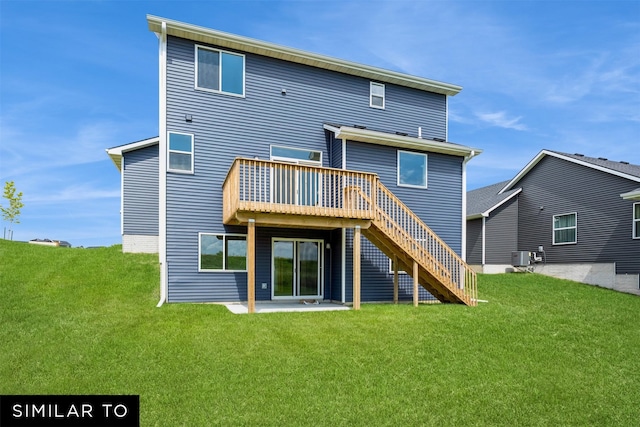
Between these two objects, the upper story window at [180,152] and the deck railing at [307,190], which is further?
the upper story window at [180,152]

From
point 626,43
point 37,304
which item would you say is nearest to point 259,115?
point 37,304

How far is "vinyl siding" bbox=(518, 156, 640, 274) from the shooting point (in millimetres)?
16016

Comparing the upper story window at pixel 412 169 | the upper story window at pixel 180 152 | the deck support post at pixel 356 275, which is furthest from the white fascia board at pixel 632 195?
the upper story window at pixel 180 152

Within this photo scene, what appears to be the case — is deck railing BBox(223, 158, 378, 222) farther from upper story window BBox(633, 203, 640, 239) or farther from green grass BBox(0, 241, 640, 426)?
upper story window BBox(633, 203, 640, 239)

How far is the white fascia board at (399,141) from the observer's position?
12.3 meters

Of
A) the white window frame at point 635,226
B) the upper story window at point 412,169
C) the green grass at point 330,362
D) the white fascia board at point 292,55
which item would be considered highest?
the white fascia board at point 292,55

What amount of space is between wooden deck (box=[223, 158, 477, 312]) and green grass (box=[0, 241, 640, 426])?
4.42 feet

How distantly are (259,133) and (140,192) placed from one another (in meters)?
6.30

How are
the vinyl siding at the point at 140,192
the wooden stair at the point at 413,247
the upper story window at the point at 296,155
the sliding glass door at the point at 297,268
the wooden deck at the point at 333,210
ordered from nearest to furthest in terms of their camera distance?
the wooden deck at the point at 333,210, the wooden stair at the point at 413,247, the sliding glass door at the point at 297,268, the upper story window at the point at 296,155, the vinyl siding at the point at 140,192

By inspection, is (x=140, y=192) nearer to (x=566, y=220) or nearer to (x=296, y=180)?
(x=296, y=180)

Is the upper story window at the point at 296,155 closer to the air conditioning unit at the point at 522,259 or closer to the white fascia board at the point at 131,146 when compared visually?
the white fascia board at the point at 131,146

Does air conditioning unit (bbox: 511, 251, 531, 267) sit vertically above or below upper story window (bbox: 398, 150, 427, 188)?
below

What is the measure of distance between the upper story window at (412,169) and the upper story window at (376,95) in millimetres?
2042

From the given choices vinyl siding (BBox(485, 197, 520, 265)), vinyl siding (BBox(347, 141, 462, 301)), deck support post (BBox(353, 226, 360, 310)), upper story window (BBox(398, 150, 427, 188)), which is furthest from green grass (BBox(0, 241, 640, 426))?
vinyl siding (BBox(485, 197, 520, 265))
